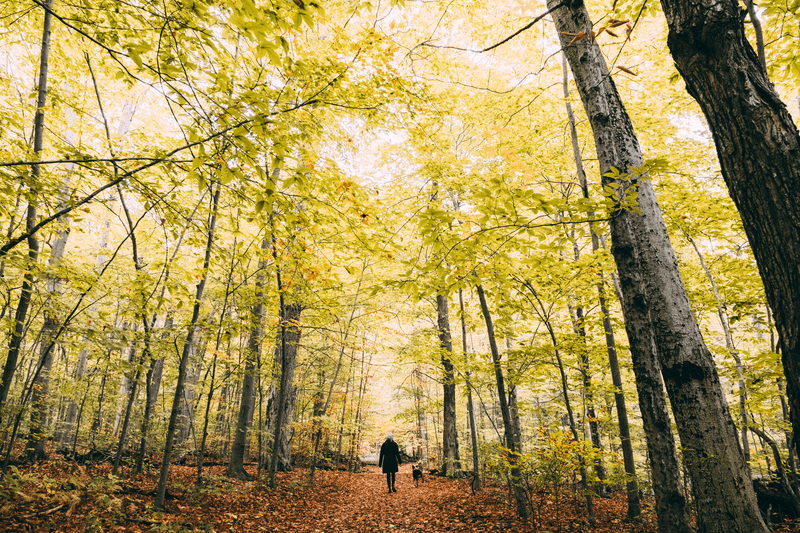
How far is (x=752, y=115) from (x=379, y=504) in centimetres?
917

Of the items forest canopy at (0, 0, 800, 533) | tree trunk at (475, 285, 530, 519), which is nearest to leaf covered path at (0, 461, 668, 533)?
tree trunk at (475, 285, 530, 519)

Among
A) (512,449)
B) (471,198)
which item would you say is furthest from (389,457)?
(471,198)

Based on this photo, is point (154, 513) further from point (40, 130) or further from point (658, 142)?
point (658, 142)

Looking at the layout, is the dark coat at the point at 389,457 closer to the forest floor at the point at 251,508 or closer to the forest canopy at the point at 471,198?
the forest floor at the point at 251,508

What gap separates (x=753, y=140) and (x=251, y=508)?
7795 millimetres

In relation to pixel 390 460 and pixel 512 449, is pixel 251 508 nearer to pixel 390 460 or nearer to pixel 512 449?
pixel 390 460

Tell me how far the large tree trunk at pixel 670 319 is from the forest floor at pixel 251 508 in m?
2.14

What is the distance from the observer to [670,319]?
2.70 m

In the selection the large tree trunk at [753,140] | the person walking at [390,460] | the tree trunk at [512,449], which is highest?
the large tree trunk at [753,140]

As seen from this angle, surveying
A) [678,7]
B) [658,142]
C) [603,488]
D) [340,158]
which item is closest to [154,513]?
[678,7]

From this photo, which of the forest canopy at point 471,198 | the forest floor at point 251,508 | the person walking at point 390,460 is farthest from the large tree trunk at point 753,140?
the person walking at point 390,460

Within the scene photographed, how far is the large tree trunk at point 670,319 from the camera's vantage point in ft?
7.91

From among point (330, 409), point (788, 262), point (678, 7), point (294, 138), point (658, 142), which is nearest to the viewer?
point (788, 262)

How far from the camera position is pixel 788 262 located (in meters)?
1.45
